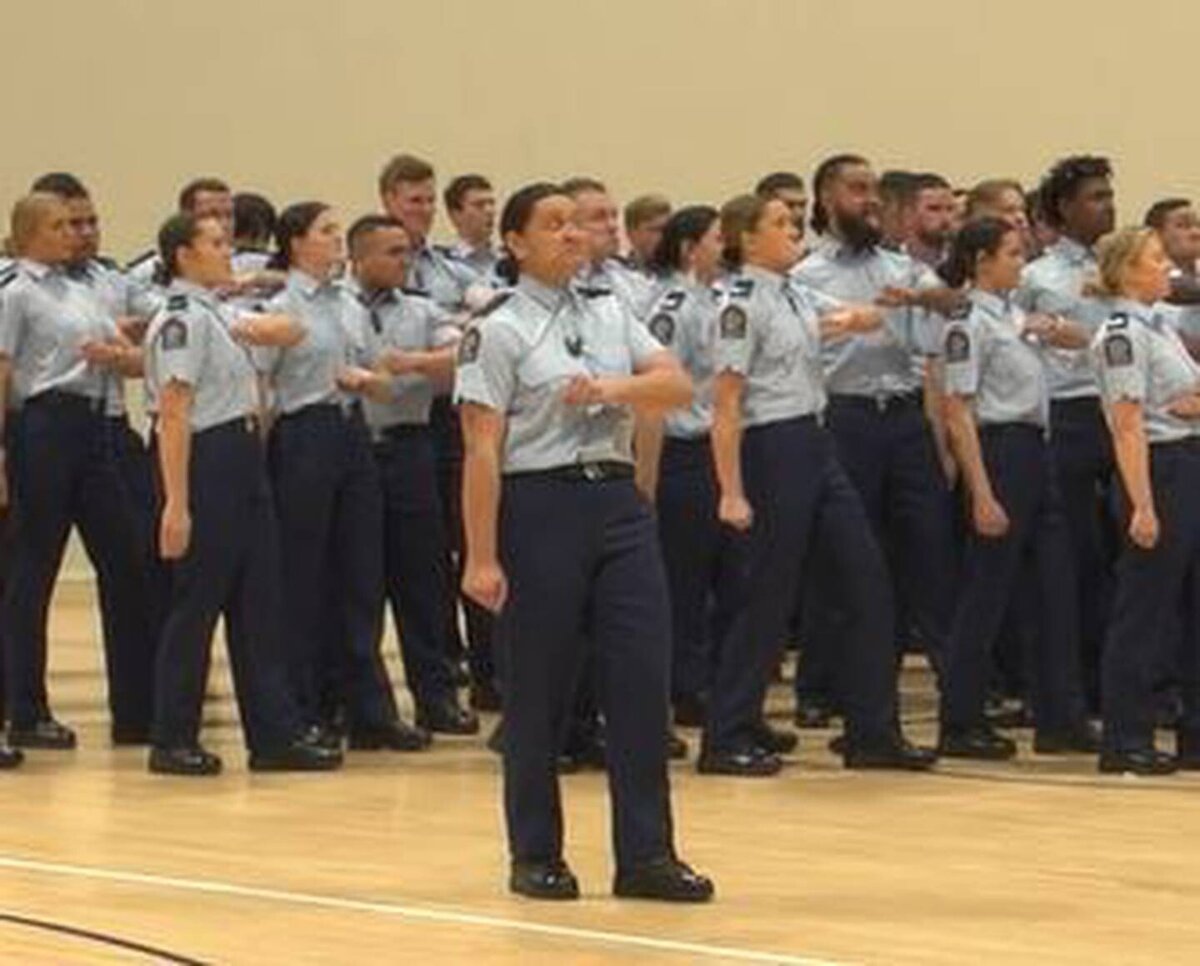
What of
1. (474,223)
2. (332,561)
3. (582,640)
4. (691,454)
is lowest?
(582,640)

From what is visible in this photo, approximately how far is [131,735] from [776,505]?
2.57 m

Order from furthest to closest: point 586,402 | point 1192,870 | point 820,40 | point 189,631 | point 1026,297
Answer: point 820,40 < point 1026,297 < point 189,631 < point 1192,870 < point 586,402

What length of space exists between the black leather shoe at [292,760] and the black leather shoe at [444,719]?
1.01 m

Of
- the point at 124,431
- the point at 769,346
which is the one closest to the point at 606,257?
the point at 769,346

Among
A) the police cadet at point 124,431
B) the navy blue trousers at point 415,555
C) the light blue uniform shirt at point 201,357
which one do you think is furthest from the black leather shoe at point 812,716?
the light blue uniform shirt at point 201,357

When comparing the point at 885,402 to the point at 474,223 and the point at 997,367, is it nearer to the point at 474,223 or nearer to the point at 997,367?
the point at 997,367

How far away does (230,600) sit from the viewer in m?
11.5

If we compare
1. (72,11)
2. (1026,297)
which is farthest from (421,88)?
(1026,297)

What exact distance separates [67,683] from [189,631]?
338cm

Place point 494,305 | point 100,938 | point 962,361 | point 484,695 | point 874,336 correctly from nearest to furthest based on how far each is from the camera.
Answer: point 100,938 < point 494,305 < point 962,361 < point 874,336 < point 484,695

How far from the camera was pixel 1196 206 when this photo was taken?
52.8 feet

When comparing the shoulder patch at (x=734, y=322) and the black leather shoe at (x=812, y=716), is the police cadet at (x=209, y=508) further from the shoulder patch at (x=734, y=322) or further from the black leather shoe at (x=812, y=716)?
the black leather shoe at (x=812, y=716)

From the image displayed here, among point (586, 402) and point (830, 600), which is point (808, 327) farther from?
point (586, 402)

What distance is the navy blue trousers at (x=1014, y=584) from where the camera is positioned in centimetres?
1178
